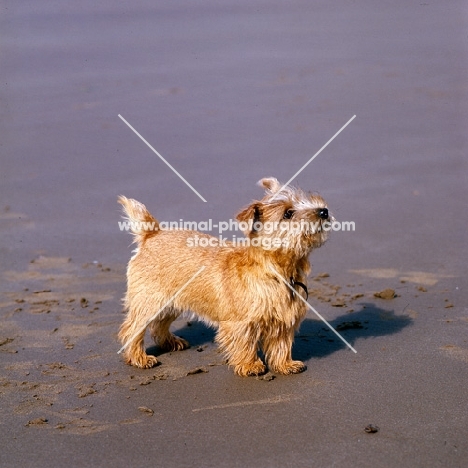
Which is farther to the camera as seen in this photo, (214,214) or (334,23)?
(334,23)

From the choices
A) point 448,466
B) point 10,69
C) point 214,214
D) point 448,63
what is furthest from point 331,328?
point 10,69

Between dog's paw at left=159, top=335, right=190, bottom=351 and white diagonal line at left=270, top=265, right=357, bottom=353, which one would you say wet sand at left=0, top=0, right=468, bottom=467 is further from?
dog's paw at left=159, top=335, right=190, bottom=351

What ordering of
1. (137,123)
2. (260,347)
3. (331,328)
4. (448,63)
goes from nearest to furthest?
(260,347), (331,328), (137,123), (448,63)

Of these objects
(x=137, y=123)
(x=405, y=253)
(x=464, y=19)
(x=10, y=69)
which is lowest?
(x=405, y=253)

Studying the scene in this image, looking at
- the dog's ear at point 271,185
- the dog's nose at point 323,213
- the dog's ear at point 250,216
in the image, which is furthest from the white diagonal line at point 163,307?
the dog's nose at point 323,213

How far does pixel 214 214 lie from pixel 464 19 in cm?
665

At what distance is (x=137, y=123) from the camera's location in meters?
10.8

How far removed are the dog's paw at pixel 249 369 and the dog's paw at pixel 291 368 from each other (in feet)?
0.36

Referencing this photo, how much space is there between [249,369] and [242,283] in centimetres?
58

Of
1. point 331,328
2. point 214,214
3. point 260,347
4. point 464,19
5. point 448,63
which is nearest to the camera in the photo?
point 260,347

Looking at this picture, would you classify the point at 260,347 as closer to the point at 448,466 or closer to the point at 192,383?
the point at 192,383

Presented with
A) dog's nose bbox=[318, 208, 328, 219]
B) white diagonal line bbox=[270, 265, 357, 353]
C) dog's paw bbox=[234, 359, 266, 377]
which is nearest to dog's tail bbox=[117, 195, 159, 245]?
white diagonal line bbox=[270, 265, 357, 353]

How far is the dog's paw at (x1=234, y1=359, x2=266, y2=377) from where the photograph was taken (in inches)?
212

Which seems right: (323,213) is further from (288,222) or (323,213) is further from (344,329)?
(344,329)
